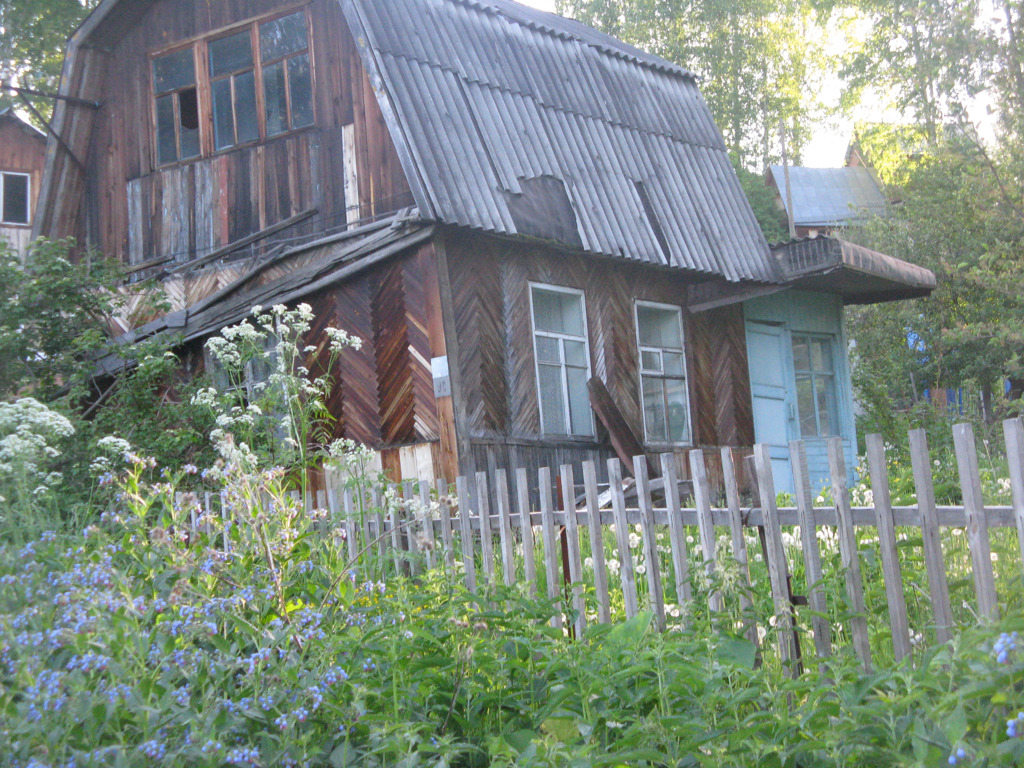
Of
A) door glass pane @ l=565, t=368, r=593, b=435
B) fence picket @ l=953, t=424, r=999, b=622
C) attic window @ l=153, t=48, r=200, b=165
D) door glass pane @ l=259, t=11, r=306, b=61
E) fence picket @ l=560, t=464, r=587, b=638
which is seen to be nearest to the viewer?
fence picket @ l=953, t=424, r=999, b=622

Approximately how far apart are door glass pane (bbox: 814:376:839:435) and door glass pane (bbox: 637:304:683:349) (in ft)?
11.4

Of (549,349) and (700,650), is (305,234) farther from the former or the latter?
(700,650)

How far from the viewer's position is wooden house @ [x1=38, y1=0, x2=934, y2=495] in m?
10.5

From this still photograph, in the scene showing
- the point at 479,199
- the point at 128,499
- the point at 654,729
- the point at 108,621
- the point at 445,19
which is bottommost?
the point at 654,729

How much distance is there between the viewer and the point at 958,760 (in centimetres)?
247

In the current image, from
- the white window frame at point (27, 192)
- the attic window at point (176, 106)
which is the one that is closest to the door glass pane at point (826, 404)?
the attic window at point (176, 106)

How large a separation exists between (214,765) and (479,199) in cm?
808

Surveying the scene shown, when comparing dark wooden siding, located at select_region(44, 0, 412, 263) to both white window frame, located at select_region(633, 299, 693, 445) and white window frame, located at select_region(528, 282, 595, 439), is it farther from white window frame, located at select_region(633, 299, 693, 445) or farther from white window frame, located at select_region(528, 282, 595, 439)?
white window frame, located at select_region(633, 299, 693, 445)

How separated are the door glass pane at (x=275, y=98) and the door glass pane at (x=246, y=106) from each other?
0.18 m

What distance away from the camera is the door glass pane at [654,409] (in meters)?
12.3

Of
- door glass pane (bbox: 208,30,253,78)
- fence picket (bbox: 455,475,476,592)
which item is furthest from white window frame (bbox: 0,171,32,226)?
fence picket (bbox: 455,475,476,592)

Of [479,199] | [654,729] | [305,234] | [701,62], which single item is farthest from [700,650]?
[701,62]

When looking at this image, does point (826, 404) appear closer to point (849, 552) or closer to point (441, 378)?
point (441, 378)

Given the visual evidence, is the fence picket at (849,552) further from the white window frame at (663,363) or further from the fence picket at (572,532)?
the white window frame at (663,363)
